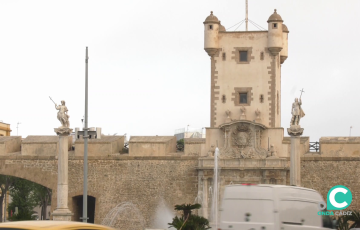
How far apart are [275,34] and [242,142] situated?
6.20m

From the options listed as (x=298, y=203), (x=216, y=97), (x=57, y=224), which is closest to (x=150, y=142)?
(x=216, y=97)

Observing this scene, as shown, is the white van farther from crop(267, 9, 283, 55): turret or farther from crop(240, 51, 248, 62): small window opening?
crop(240, 51, 248, 62): small window opening

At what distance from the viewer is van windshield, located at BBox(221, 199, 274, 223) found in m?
19.9

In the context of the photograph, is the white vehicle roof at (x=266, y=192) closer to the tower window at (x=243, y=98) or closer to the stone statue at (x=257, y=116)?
the stone statue at (x=257, y=116)

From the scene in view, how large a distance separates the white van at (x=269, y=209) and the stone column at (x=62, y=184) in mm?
19094

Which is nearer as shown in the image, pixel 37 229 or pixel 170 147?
pixel 37 229

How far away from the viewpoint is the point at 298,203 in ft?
66.3

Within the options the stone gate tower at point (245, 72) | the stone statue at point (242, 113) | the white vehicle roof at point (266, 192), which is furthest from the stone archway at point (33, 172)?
the white vehicle roof at point (266, 192)

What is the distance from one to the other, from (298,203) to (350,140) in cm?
2455

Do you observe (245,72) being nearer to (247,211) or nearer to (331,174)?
(331,174)

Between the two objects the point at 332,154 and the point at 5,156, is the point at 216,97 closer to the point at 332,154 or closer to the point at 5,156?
the point at 332,154

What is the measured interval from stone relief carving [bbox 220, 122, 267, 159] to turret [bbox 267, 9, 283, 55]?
4.39 m

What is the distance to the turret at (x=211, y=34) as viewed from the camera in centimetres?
4512

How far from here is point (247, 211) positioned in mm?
20188
